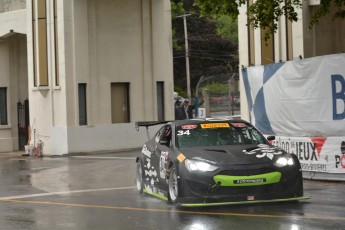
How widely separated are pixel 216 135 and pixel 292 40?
7.95 m

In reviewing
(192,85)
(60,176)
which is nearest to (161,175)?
(60,176)

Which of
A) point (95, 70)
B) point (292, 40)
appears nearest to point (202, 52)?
point (95, 70)

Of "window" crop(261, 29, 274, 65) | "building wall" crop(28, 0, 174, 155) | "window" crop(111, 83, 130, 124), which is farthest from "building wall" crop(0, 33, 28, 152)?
"window" crop(261, 29, 274, 65)

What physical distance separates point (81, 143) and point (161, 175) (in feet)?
52.5

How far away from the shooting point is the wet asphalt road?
10.1 m

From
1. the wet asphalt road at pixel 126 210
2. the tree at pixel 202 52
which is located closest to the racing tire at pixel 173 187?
the wet asphalt road at pixel 126 210

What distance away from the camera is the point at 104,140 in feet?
94.7

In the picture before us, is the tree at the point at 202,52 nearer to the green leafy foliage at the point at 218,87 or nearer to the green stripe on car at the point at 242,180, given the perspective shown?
the green leafy foliage at the point at 218,87

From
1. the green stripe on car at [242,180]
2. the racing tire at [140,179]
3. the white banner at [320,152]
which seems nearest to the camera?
the green stripe on car at [242,180]

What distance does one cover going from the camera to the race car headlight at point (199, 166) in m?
11.3

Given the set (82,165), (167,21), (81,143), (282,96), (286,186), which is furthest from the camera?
(167,21)

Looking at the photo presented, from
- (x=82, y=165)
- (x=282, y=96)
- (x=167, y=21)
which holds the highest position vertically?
(x=167, y=21)

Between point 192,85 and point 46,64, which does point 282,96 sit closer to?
point 46,64

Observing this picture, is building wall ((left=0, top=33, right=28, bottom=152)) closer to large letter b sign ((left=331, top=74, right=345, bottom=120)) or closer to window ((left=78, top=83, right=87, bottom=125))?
window ((left=78, top=83, right=87, bottom=125))
